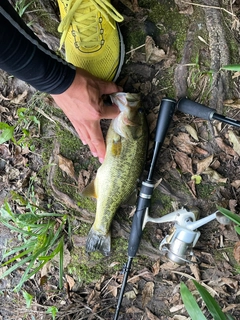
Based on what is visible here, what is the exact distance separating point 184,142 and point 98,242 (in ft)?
3.21

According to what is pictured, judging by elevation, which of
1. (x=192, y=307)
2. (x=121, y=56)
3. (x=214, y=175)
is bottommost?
(x=192, y=307)

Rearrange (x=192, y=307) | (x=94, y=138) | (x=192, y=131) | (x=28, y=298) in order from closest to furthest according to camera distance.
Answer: (x=192, y=307), (x=94, y=138), (x=192, y=131), (x=28, y=298)

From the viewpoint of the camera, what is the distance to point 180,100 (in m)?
2.32

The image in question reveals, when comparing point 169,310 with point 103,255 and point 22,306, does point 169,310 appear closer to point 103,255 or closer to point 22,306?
point 103,255

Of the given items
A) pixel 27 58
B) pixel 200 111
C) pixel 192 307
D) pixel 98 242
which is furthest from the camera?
pixel 98 242

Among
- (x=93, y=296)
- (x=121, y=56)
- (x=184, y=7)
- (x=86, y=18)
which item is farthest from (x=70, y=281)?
(x=184, y=7)

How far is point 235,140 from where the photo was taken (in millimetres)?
2418

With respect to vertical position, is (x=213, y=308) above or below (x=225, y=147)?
below

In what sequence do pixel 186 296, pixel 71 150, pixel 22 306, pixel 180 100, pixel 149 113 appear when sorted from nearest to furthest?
pixel 186 296 < pixel 180 100 < pixel 149 113 < pixel 71 150 < pixel 22 306

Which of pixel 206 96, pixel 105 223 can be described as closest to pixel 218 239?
pixel 105 223

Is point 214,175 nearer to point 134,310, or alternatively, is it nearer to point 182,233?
point 182,233

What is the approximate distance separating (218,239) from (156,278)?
57 centimetres

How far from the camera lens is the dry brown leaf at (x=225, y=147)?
96.5 inches

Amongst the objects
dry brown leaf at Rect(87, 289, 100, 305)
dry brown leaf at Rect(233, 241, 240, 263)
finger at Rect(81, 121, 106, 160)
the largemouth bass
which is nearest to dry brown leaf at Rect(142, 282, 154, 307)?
dry brown leaf at Rect(87, 289, 100, 305)
